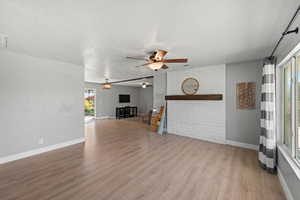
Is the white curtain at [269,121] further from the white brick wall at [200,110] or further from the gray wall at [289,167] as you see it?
the white brick wall at [200,110]

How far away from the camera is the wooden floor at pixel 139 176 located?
211 cm

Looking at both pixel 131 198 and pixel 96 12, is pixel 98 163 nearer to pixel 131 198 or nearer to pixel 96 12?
pixel 131 198

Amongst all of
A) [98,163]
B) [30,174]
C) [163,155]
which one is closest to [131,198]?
→ [98,163]

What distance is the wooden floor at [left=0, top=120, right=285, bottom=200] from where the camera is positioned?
6.91 feet

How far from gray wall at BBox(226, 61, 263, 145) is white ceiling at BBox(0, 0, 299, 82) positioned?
2.93 ft

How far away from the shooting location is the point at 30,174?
2.65m

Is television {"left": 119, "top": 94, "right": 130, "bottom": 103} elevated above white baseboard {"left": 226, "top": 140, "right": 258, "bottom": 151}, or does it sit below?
above

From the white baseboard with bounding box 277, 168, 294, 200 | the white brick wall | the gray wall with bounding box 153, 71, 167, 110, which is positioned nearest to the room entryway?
the gray wall with bounding box 153, 71, 167, 110

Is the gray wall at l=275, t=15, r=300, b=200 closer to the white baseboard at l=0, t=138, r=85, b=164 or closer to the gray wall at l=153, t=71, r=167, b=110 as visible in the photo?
the gray wall at l=153, t=71, r=167, b=110

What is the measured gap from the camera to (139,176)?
2.59m

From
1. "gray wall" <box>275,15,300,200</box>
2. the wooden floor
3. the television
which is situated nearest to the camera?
"gray wall" <box>275,15,300,200</box>

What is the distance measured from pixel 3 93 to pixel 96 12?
3.12 metres

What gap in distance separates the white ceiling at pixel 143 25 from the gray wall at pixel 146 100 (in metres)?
8.82

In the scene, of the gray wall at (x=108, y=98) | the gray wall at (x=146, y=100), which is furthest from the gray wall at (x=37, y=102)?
the gray wall at (x=146, y=100)
